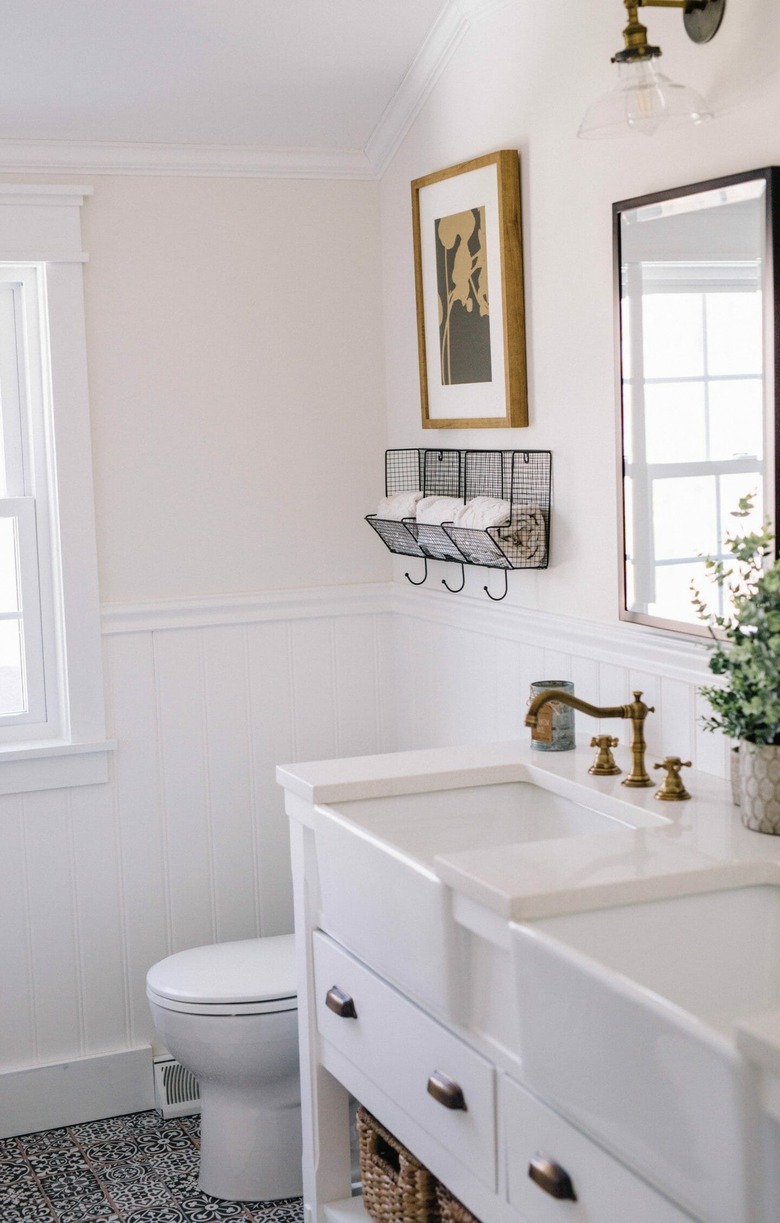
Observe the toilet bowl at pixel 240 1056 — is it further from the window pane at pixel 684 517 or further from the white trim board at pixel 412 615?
the window pane at pixel 684 517

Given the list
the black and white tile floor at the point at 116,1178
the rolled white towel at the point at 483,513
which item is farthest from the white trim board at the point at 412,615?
the black and white tile floor at the point at 116,1178

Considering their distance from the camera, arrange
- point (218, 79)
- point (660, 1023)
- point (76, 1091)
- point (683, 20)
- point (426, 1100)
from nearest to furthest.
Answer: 1. point (660, 1023)
2. point (426, 1100)
3. point (683, 20)
4. point (218, 79)
5. point (76, 1091)

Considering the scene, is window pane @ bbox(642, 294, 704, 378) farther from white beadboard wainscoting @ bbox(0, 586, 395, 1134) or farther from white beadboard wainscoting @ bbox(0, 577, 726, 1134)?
white beadboard wainscoting @ bbox(0, 586, 395, 1134)

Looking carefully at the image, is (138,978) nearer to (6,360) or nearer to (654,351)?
(6,360)

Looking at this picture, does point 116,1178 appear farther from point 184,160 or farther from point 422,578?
point 184,160

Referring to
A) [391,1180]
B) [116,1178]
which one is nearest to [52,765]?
[116,1178]

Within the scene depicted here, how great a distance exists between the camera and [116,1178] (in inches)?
111

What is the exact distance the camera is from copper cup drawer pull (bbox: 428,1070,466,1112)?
69.6 inches

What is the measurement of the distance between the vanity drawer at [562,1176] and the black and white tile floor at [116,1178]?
1.20m

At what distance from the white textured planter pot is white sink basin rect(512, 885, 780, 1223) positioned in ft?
0.48

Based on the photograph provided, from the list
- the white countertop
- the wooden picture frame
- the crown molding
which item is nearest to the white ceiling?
the crown molding

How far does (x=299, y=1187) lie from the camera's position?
274cm

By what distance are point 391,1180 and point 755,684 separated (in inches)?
39.0

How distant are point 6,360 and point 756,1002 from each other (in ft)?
7.36
